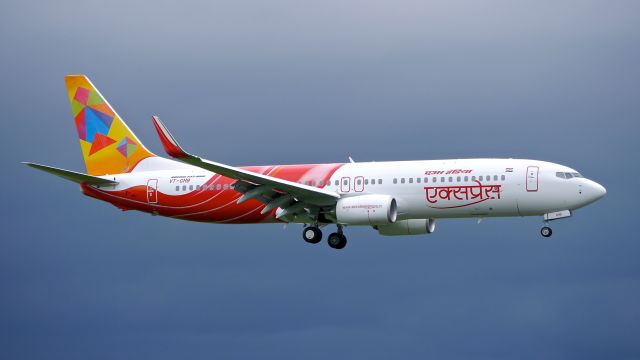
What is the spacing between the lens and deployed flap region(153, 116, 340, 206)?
5441 centimetres

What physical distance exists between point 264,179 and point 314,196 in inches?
130

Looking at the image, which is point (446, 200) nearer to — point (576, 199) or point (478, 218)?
point (478, 218)

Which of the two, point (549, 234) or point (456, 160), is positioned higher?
point (456, 160)

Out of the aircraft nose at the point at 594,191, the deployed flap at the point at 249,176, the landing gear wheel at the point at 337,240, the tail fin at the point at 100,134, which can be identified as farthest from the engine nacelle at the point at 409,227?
the tail fin at the point at 100,134

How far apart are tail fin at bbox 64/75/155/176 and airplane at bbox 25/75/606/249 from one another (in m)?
0.20

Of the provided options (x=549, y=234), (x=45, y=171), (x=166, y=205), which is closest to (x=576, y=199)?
(x=549, y=234)

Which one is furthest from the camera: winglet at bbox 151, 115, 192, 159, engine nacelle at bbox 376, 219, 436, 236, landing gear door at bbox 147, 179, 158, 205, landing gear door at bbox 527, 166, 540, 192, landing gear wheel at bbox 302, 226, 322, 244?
landing gear door at bbox 147, 179, 158, 205

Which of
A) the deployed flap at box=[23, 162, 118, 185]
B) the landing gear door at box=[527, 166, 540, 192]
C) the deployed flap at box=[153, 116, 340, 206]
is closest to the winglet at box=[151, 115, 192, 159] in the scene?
the deployed flap at box=[153, 116, 340, 206]

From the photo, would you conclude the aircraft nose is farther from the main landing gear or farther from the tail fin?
the tail fin

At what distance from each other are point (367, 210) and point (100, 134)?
64.5 ft

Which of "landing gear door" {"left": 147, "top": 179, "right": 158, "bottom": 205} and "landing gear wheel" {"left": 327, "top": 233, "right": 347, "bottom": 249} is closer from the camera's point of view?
"landing gear wheel" {"left": 327, "top": 233, "right": 347, "bottom": 249}

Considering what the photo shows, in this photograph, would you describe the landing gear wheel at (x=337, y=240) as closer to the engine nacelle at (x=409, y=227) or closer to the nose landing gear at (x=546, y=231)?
the engine nacelle at (x=409, y=227)

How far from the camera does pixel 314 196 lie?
197 feet

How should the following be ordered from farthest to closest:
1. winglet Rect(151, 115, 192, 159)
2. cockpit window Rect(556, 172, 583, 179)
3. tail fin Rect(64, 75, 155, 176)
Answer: tail fin Rect(64, 75, 155, 176), cockpit window Rect(556, 172, 583, 179), winglet Rect(151, 115, 192, 159)
